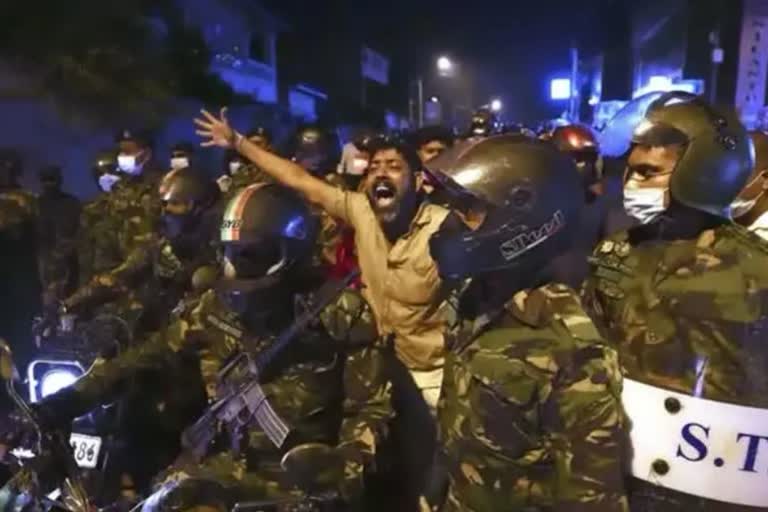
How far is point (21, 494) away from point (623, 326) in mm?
2242

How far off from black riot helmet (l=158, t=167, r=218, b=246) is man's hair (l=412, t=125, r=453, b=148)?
1577mm

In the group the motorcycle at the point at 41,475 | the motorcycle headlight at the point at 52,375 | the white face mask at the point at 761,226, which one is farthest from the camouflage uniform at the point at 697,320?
the motorcycle headlight at the point at 52,375

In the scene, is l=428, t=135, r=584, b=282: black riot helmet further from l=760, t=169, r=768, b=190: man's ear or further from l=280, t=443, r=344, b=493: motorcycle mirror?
l=760, t=169, r=768, b=190: man's ear

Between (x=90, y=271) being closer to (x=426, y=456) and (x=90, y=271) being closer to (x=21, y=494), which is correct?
(x=426, y=456)

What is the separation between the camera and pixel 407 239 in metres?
4.61

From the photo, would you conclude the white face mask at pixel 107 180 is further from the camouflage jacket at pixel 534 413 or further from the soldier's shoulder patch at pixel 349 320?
the camouflage jacket at pixel 534 413

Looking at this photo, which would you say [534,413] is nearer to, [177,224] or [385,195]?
[385,195]

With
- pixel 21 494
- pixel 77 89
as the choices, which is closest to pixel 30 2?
pixel 77 89

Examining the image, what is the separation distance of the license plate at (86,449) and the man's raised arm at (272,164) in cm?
177

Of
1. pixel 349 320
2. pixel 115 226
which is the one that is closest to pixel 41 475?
pixel 349 320

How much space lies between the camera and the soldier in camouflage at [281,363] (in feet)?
10.4

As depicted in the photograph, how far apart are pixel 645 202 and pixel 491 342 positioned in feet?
3.76

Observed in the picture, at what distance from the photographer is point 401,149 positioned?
5.04m

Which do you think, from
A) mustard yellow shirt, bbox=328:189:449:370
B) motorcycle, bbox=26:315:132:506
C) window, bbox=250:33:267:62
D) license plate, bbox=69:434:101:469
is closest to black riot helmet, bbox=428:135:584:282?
mustard yellow shirt, bbox=328:189:449:370
